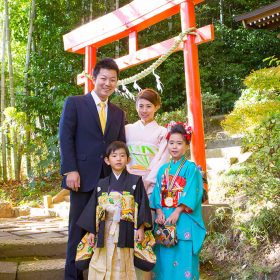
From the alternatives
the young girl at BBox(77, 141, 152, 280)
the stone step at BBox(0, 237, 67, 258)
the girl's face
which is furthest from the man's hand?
the stone step at BBox(0, 237, 67, 258)

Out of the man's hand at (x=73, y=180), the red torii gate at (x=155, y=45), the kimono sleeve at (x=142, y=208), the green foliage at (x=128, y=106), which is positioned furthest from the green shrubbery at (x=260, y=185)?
the green foliage at (x=128, y=106)

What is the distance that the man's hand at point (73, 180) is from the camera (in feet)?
8.51

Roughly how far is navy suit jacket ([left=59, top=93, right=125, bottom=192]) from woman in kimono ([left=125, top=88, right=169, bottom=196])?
0.84 feet

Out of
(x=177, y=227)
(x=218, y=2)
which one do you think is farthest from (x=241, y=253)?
(x=218, y=2)

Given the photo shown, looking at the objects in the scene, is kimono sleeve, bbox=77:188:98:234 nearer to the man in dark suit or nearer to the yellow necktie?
the man in dark suit

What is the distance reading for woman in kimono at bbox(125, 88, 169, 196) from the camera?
2932mm

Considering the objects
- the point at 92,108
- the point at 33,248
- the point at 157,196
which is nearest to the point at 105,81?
the point at 92,108

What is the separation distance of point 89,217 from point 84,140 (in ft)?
1.84

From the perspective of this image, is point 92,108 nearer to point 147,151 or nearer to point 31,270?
point 147,151

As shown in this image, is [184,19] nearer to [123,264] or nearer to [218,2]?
[123,264]

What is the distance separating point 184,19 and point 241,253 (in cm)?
295

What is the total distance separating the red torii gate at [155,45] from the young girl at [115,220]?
2.01 m

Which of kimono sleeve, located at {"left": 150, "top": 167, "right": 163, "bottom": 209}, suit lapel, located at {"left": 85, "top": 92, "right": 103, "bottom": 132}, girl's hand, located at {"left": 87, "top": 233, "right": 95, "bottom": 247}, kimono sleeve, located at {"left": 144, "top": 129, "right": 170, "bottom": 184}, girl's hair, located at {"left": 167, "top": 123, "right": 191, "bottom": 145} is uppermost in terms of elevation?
suit lapel, located at {"left": 85, "top": 92, "right": 103, "bottom": 132}

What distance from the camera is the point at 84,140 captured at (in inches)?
107
